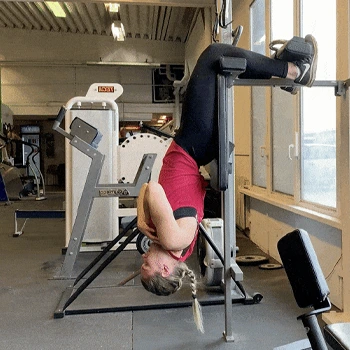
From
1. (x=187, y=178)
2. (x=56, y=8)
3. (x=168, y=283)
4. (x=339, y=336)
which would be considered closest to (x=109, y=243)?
(x=168, y=283)

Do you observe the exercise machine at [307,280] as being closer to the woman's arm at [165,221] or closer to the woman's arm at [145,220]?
the woman's arm at [165,221]

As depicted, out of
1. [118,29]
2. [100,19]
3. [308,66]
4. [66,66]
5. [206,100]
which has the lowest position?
[206,100]

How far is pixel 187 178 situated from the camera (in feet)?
6.37

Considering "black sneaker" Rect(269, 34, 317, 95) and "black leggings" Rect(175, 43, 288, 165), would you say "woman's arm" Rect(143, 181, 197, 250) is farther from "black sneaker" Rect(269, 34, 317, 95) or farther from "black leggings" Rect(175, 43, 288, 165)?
"black sneaker" Rect(269, 34, 317, 95)

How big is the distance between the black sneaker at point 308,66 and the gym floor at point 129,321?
151 cm

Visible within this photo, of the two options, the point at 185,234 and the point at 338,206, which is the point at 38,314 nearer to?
the point at 185,234

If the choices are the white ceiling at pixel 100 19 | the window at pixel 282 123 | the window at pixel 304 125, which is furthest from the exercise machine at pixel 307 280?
the white ceiling at pixel 100 19

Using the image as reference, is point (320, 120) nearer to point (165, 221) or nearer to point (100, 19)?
point (165, 221)

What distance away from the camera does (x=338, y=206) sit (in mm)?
2955

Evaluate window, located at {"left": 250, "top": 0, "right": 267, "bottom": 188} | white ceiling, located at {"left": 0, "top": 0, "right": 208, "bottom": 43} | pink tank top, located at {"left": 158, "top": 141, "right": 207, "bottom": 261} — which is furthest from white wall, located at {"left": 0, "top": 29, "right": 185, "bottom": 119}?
pink tank top, located at {"left": 158, "top": 141, "right": 207, "bottom": 261}

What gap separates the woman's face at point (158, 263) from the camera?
1.92 metres

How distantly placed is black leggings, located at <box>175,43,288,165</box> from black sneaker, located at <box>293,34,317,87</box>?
0.10 m

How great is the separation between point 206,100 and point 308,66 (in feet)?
1.89

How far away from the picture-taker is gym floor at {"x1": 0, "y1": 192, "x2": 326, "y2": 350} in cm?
251
